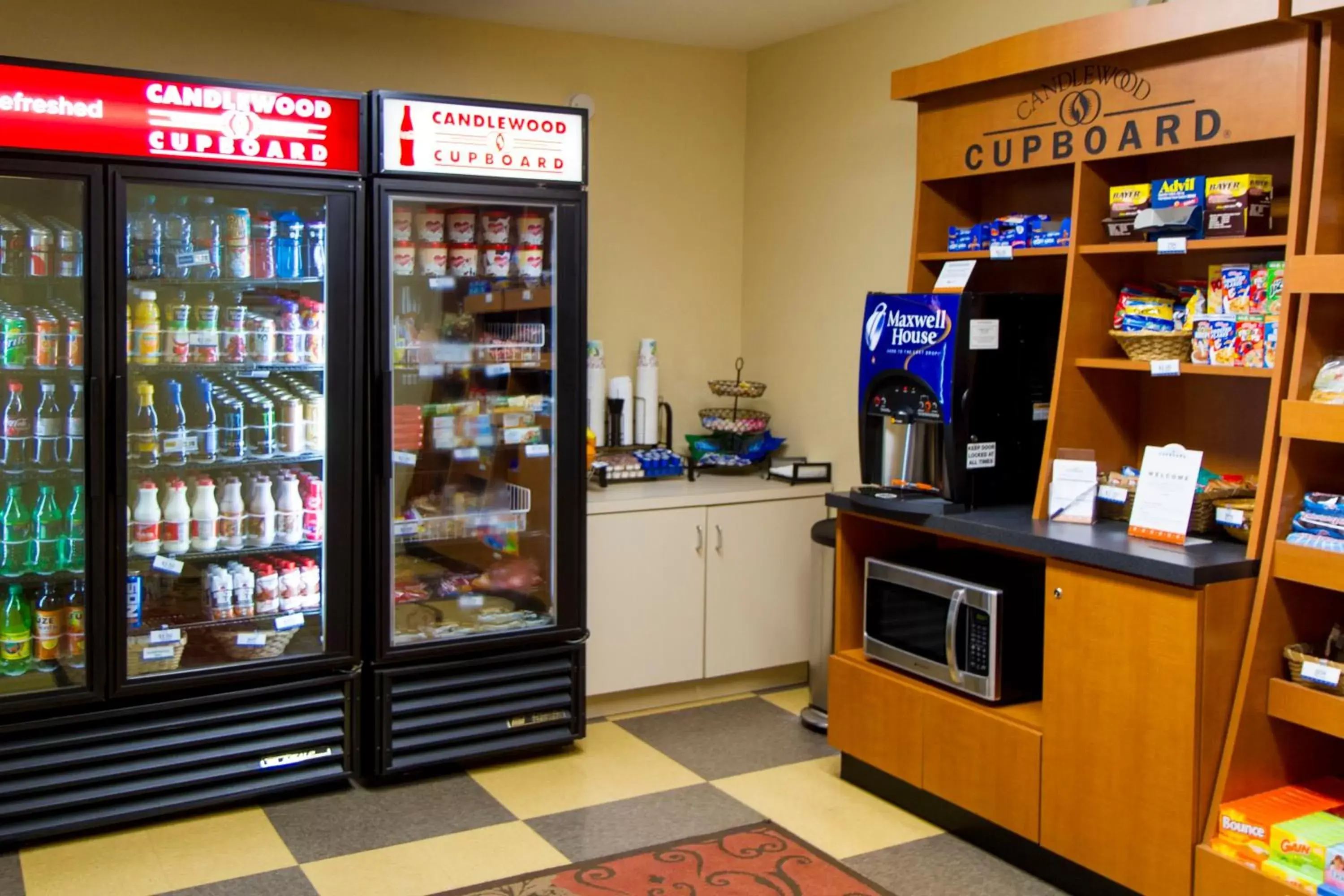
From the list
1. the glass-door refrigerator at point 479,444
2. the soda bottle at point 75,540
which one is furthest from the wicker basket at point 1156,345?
the soda bottle at point 75,540

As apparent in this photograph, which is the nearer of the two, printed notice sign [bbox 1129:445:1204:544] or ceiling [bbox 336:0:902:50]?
printed notice sign [bbox 1129:445:1204:544]

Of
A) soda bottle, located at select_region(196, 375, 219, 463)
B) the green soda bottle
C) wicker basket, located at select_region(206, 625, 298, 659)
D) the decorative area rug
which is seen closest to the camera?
the decorative area rug

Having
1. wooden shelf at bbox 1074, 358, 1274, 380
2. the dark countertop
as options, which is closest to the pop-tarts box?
wooden shelf at bbox 1074, 358, 1274, 380

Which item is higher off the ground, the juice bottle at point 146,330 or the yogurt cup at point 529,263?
the yogurt cup at point 529,263

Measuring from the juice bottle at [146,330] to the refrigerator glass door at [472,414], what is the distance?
0.75 metres

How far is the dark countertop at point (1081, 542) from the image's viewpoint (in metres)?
3.03

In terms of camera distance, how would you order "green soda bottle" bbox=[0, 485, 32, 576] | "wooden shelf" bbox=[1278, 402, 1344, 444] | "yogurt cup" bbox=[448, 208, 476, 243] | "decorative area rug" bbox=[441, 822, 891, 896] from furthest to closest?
1. "yogurt cup" bbox=[448, 208, 476, 243]
2. "green soda bottle" bbox=[0, 485, 32, 576]
3. "decorative area rug" bbox=[441, 822, 891, 896]
4. "wooden shelf" bbox=[1278, 402, 1344, 444]

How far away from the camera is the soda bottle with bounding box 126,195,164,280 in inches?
148

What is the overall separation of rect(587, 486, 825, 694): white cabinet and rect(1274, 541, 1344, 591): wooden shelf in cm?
222

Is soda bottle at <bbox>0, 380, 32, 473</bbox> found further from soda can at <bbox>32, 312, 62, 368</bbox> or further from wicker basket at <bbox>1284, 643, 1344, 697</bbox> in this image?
wicker basket at <bbox>1284, 643, 1344, 697</bbox>

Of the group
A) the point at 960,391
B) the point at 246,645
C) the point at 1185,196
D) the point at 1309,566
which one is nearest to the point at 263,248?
the point at 246,645

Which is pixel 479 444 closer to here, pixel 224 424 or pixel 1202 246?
pixel 224 424

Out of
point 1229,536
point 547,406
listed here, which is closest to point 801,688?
point 547,406

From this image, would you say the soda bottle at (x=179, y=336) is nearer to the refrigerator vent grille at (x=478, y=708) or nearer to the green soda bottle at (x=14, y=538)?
the green soda bottle at (x=14, y=538)
